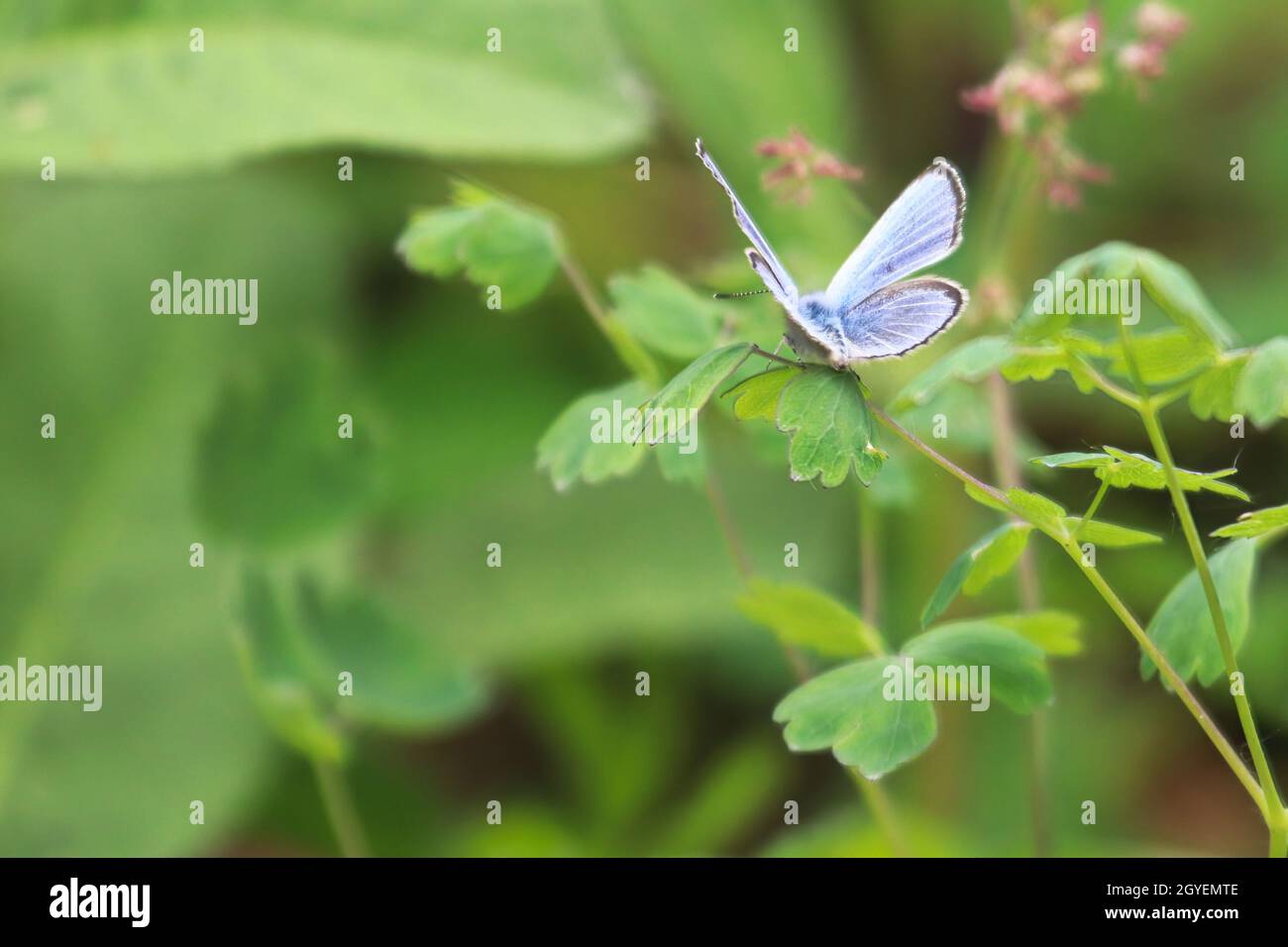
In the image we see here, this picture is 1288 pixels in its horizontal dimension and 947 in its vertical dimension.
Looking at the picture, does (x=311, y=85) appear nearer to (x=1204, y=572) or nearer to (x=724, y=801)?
(x=724, y=801)

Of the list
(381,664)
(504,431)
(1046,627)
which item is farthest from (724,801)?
(1046,627)

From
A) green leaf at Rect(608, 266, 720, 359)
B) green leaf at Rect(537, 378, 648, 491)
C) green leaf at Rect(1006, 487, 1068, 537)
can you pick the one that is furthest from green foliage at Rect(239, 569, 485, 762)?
green leaf at Rect(1006, 487, 1068, 537)

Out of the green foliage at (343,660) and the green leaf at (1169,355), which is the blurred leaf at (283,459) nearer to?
the green foliage at (343,660)

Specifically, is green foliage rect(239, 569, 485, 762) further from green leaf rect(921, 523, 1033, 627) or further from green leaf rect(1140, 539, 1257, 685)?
green leaf rect(1140, 539, 1257, 685)

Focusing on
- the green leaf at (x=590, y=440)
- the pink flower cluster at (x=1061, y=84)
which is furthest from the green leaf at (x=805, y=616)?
the pink flower cluster at (x=1061, y=84)

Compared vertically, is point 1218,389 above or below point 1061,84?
below

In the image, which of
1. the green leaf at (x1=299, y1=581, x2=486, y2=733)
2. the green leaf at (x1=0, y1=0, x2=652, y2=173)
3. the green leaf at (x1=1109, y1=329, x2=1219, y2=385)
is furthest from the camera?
the green leaf at (x1=0, y1=0, x2=652, y2=173)
